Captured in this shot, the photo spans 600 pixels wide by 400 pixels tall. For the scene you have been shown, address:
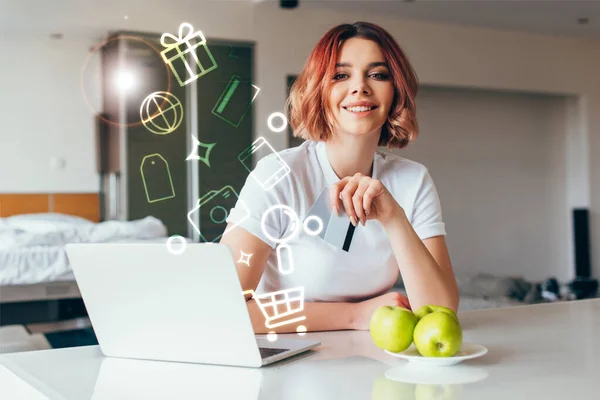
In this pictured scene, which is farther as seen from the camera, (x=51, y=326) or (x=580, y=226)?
(x=580, y=226)

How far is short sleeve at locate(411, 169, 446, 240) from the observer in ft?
4.90

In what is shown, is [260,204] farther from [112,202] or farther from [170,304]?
[112,202]

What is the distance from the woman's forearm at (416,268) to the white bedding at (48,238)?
6.68 feet

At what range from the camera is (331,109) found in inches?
62.1

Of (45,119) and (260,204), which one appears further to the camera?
(45,119)

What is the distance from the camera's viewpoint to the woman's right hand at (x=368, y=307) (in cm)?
125

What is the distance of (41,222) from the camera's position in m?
3.67

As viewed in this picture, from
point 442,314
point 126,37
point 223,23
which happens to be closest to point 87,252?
point 442,314

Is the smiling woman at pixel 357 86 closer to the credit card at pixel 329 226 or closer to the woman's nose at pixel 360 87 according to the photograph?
the woman's nose at pixel 360 87

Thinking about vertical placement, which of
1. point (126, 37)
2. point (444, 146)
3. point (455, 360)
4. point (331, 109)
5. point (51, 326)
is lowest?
point (51, 326)

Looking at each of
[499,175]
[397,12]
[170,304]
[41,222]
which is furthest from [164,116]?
[499,175]

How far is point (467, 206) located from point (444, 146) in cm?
52

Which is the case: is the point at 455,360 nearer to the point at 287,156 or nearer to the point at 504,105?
the point at 287,156

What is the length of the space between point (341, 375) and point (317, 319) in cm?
35
